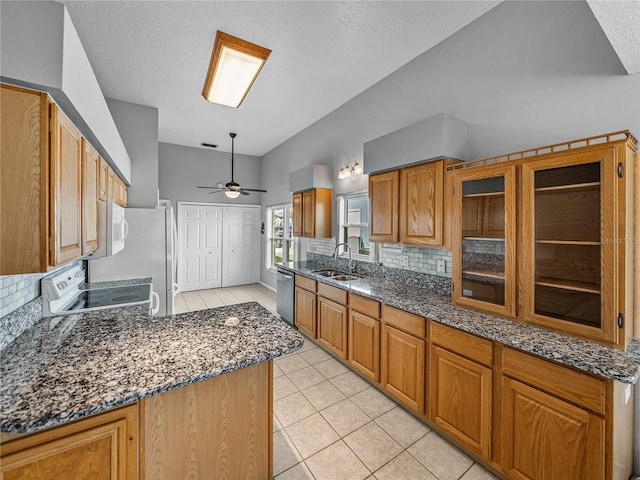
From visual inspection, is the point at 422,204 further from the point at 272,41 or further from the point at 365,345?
the point at 272,41

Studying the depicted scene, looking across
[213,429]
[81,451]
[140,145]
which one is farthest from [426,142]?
[140,145]

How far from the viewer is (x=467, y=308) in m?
2.04

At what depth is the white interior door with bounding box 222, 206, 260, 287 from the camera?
6660 millimetres

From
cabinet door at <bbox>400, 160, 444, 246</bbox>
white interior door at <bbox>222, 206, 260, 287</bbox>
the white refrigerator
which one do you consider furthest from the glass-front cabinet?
white interior door at <bbox>222, 206, 260, 287</bbox>

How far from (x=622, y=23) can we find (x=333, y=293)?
2.72 meters

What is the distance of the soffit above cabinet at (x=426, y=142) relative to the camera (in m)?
2.29

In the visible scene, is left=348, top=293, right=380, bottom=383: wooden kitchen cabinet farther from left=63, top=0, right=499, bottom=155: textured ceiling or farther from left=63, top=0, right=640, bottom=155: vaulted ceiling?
left=63, top=0, right=499, bottom=155: textured ceiling

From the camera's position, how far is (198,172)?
245 inches

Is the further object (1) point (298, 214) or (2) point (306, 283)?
(1) point (298, 214)

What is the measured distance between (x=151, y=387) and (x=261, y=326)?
2.33 feet

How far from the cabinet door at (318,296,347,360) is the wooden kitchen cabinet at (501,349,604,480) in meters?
1.57

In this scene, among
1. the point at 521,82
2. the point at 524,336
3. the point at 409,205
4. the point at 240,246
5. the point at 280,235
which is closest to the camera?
the point at 524,336

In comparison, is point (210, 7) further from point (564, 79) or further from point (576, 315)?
point (576, 315)

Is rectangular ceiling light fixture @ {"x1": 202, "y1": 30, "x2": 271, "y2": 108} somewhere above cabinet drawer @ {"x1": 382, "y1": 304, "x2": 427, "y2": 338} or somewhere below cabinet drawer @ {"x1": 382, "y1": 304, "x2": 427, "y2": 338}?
above
